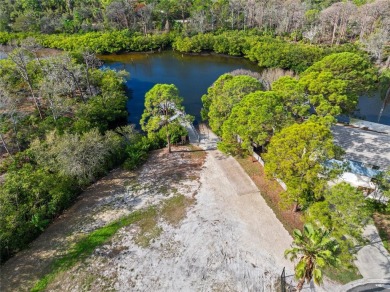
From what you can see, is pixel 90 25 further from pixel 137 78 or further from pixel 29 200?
Result: pixel 29 200

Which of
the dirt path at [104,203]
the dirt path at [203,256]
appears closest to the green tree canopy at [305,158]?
the dirt path at [203,256]

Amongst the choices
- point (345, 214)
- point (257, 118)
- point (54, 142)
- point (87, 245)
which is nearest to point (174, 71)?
point (54, 142)

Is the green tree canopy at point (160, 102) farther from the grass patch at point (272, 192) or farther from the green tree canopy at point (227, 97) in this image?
the grass patch at point (272, 192)

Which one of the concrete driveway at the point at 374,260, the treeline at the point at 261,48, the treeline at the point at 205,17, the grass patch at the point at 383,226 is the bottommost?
the concrete driveway at the point at 374,260

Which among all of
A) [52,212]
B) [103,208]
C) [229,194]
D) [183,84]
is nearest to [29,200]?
[52,212]

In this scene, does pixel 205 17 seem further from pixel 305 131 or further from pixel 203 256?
pixel 203 256

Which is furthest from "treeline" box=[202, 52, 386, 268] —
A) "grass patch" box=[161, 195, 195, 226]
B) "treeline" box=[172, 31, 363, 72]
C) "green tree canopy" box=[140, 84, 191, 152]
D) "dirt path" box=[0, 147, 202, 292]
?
"treeline" box=[172, 31, 363, 72]

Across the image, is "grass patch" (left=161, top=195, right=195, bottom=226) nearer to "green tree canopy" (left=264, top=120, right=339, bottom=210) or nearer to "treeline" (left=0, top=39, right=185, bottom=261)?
"treeline" (left=0, top=39, right=185, bottom=261)
